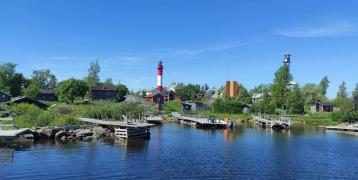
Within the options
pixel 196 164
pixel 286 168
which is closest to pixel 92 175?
pixel 196 164

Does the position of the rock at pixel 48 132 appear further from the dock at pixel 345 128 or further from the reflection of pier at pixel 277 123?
the dock at pixel 345 128

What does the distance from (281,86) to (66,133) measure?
102 metres

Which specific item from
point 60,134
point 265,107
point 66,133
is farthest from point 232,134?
point 265,107

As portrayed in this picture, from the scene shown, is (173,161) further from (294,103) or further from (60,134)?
(294,103)

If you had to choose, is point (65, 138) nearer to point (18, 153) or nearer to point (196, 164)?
point (18, 153)

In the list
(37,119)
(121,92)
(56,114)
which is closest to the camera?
(37,119)

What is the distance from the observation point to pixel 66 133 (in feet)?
194

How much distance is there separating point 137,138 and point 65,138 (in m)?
10.9

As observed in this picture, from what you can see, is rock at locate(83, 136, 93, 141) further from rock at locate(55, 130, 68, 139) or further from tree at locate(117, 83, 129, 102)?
tree at locate(117, 83, 129, 102)

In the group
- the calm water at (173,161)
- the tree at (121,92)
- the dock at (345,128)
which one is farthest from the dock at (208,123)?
the tree at (121,92)

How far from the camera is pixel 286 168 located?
4219 cm

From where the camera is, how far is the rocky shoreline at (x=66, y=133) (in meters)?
55.7

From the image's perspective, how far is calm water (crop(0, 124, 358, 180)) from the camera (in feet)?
120

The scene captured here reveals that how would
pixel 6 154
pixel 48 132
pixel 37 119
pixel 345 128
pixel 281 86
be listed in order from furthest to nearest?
pixel 281 86, pixel 345 128, pixel 37 119, pixel 48 132, pixel 6 154
